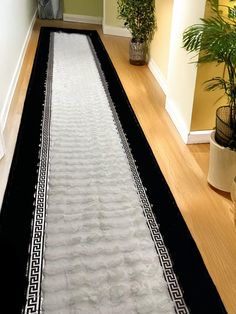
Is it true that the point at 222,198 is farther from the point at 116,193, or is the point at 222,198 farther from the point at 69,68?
the point at 69,68

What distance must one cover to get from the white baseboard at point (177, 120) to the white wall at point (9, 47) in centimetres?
125

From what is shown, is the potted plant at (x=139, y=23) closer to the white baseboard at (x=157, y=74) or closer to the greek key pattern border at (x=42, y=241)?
the white baseboard at (x=157, y=74)

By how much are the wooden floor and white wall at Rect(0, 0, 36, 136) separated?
0.29 ft

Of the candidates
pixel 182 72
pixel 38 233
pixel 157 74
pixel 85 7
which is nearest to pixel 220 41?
pixel 182 72

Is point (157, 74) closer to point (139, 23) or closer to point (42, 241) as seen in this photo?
point (139, 23)

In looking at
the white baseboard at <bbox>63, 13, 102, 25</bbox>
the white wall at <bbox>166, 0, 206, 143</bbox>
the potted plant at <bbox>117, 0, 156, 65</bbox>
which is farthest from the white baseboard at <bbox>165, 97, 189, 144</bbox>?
the white baseboard at <bbox>63, 13, 102, 25</bbox>

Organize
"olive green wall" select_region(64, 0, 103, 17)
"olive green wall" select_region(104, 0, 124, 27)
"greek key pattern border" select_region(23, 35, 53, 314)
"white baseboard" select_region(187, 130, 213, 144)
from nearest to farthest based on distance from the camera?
"greek key pattern border" select_region(23, 35, 53, 314)
"white baseboard" select_region(187, 130, 213, 144)
"olive green wall" select_region(104, 0, 124, 27)
"olive green wall" select_region(64, 0, 103, 17)

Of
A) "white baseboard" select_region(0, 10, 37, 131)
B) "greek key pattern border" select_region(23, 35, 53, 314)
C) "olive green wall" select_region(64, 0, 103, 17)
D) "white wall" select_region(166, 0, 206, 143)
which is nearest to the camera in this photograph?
"greek key pattern border" select_region(23, 35, 53, 314)

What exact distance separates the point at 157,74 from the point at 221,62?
1716 millimetres

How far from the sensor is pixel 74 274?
1.42 meters

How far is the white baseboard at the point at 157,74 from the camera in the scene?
324 centimetres

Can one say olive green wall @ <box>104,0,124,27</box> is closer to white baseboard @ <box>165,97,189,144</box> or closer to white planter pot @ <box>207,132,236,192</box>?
white baseboard @ <box>165,97,189,144</box>

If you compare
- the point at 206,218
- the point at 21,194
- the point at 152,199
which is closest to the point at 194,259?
the point at 206,218

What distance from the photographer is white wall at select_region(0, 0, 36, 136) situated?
2588mm
